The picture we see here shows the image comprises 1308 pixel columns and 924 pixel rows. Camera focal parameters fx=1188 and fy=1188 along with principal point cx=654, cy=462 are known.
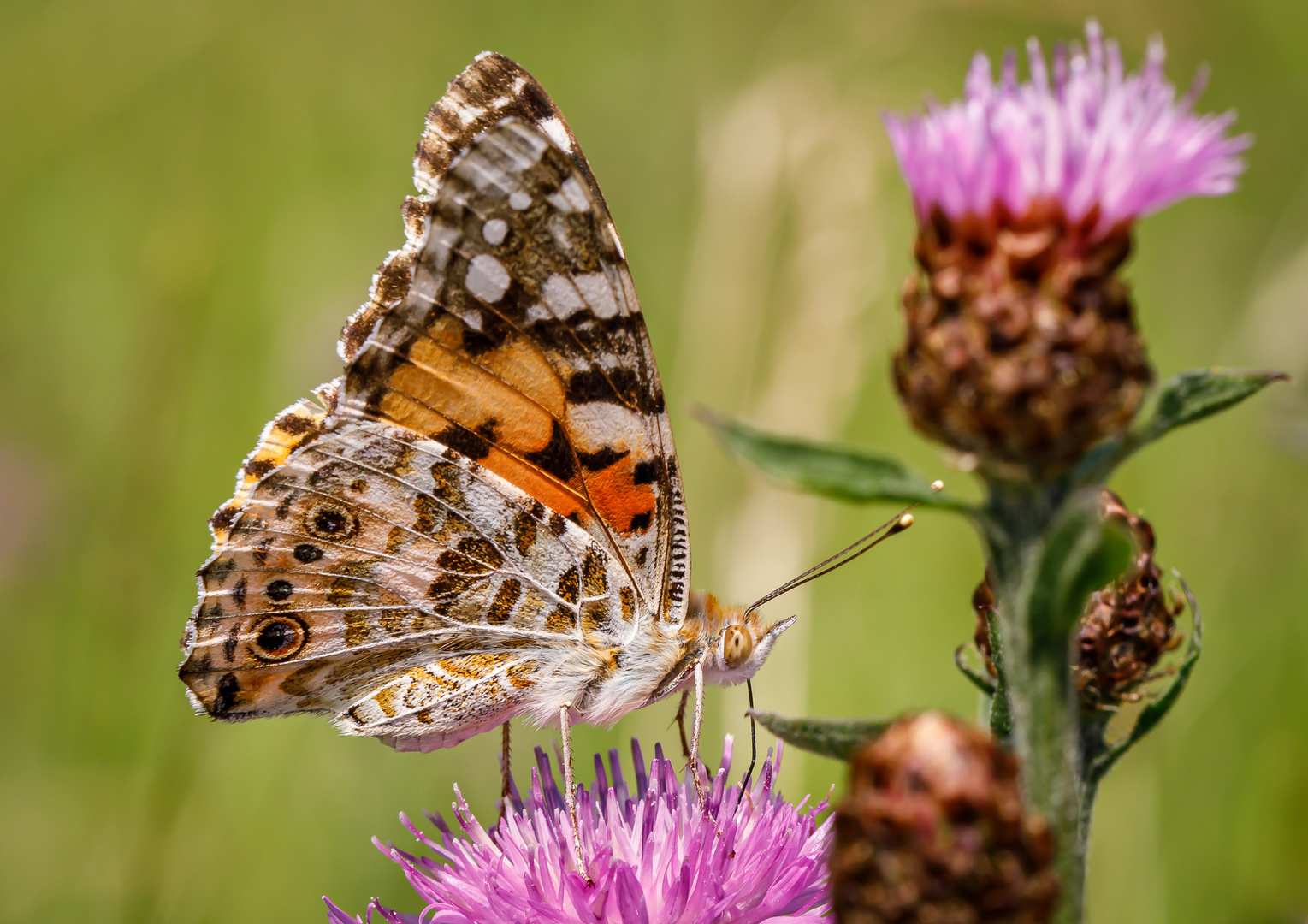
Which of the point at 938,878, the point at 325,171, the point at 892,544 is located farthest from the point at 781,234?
the point at 938,878

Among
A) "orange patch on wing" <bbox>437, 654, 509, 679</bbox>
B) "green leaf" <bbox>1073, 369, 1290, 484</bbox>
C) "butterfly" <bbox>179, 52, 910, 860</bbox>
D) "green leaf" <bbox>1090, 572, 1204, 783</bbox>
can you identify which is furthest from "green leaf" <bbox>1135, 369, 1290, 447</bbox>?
"orange patch on wing" <bbox>437, 654, 509, 679</bbox>

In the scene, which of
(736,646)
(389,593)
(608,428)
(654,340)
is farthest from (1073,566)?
(654,340)

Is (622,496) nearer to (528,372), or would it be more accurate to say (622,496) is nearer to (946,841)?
(528,372)

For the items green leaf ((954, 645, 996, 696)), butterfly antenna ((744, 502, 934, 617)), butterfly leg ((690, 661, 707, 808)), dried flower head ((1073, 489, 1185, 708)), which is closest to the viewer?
green leaf ((954, 645, 996, 696))

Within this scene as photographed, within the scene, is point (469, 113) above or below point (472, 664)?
above

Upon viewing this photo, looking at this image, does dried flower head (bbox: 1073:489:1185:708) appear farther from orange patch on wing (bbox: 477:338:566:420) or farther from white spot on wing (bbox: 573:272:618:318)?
orange patch on wing (bbox: 477:338:566:420)
